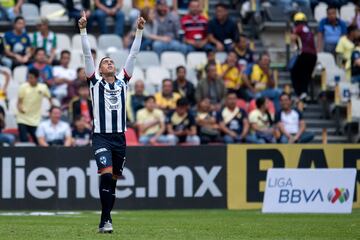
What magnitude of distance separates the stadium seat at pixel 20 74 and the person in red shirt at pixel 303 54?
5988 mm

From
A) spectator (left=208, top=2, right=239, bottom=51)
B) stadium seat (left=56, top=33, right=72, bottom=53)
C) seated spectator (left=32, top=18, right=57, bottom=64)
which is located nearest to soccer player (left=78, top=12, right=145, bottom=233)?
seated spectator (left=32, top=18, right=57, bottom=64)

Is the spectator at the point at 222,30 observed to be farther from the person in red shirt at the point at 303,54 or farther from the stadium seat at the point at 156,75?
the stadium seat at the point at 156,75

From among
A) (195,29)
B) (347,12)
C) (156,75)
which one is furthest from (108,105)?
(347,12)

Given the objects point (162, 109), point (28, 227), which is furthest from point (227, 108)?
point (28, 227)

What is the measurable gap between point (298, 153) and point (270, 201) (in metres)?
2.31

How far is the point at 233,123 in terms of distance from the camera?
23344mm

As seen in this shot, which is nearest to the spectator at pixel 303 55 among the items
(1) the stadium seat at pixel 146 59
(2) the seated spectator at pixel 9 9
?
(1) the stadium seat at pixel 146 59

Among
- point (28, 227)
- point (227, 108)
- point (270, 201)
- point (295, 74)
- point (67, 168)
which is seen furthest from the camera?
point (295, 74)

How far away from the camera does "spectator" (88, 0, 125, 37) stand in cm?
2580

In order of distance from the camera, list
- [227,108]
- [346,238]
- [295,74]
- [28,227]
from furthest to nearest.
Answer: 1. [295,74]
2. [227,108]
3. [28,227]
4. [346,238]

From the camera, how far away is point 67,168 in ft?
67.1

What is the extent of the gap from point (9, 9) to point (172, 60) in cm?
400

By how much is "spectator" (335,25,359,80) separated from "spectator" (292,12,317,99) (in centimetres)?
118

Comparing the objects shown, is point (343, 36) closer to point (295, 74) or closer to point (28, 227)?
point (295, 74)
